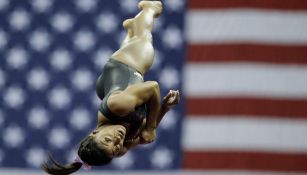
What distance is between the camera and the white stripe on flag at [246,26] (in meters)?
4.05

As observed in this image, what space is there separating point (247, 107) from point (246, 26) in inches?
17.7

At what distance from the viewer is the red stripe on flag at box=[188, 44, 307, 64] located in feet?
13.3

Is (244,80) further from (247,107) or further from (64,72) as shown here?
(64,72)

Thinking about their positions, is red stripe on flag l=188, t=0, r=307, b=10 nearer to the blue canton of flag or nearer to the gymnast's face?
the blue canton of flag

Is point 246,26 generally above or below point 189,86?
above

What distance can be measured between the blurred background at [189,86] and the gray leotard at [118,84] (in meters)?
1.39

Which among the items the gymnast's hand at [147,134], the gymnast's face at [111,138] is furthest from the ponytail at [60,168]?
the gymnast's hand at [147,134]

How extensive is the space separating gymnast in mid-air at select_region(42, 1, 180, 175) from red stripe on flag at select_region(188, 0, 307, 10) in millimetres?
1420

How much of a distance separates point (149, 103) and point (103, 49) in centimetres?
170

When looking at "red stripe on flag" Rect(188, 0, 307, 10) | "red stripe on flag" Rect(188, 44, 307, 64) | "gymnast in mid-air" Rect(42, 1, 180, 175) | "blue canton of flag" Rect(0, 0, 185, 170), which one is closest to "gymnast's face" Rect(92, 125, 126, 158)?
"gymnast in mid-air" Rect(42, 1, 180, 175)

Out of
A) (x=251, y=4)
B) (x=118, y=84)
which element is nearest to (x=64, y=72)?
(x=251, y=4)

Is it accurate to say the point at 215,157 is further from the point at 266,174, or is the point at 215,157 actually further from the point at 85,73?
the point at 85,73

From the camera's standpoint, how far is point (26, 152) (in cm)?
A: 406

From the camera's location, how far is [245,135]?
3.99 metres
